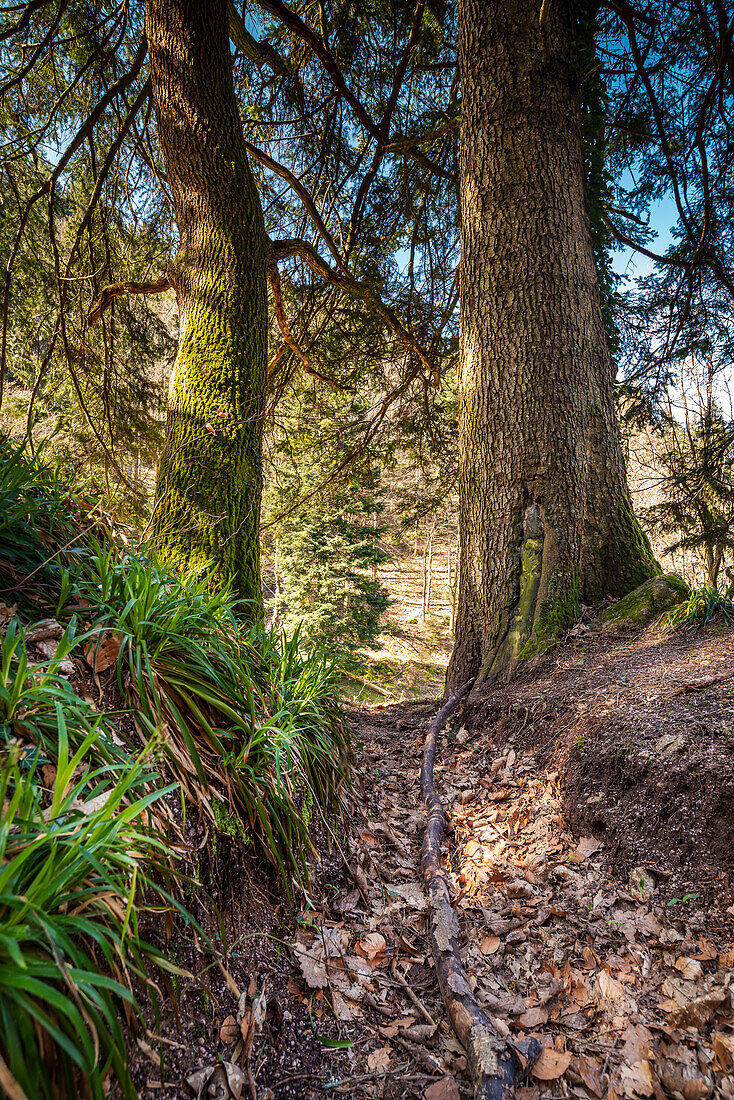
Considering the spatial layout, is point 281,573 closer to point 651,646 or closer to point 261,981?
point 651,646

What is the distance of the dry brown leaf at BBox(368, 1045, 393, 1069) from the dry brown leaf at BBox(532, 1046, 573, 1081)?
40 cm

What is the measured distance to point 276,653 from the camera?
2516 mm

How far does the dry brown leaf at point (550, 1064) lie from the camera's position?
1.31 metres

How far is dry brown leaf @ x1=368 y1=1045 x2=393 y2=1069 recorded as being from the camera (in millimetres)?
1382

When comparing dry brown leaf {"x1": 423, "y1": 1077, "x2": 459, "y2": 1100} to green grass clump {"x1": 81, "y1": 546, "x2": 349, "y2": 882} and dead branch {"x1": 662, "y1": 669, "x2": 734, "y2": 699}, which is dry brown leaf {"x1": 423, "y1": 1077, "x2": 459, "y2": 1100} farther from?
dead branch {"x1": 662, "y1": 669, "x2": 734, "y2": 699}

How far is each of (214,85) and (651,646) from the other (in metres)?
4.66

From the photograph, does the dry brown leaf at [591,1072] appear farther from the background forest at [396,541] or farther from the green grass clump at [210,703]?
the green grass clump at [210,703]

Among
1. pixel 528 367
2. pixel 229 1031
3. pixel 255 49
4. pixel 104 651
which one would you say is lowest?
pixel 229 1031

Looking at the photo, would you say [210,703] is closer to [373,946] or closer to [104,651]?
[104,651]

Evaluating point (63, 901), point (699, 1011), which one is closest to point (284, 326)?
point (63, 901)

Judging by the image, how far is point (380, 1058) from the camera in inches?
55.4

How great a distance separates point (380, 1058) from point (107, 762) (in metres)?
1.14

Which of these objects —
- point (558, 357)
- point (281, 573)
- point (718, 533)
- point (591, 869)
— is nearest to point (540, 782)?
point (591, 869)

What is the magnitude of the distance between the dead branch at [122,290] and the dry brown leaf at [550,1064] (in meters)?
4.91
